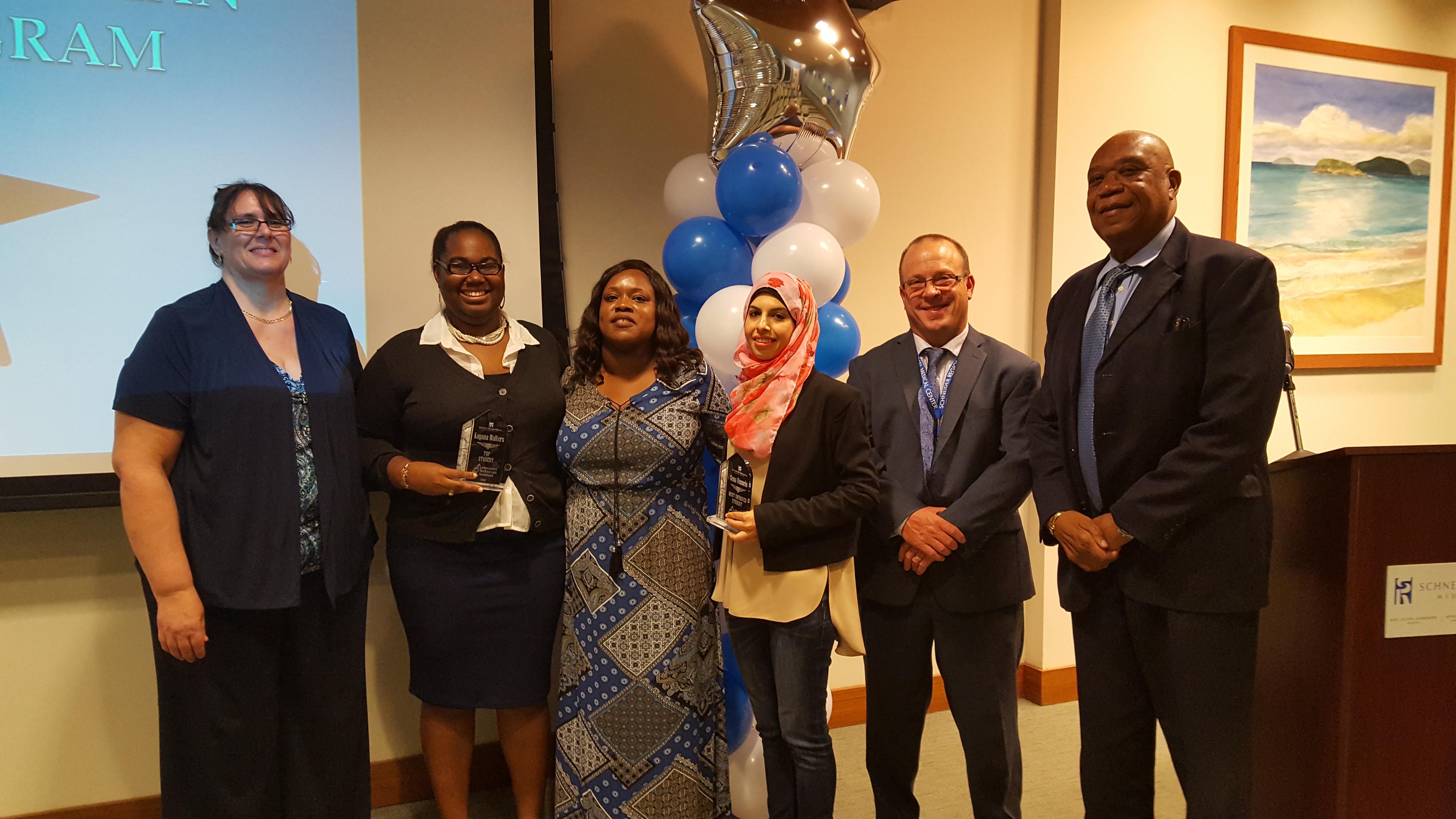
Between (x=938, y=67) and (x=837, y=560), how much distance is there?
223cm

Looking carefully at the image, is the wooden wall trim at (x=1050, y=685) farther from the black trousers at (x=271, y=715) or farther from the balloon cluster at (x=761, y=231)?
the black trousers at (x=271, y=715)

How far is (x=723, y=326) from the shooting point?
7.48ft

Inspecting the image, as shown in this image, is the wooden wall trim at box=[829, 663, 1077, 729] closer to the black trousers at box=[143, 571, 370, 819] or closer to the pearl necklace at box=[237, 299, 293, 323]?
the black trousers at box=[143, 571, 370, 819]

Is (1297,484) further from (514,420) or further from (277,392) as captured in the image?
(277,392)

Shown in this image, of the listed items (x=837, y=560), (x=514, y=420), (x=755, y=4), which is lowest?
(x=837, y=560)

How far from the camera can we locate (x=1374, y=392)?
156 inches

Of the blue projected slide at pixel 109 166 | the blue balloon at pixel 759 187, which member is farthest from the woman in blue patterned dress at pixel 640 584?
the blue projected slide at pixel 109 166

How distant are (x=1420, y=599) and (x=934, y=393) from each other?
1057 mm

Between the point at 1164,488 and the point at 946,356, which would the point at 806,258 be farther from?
the point at 1164,488

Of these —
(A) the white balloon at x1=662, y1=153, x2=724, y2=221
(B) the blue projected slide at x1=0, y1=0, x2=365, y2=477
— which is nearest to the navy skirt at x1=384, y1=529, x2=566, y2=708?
(B) the blue projected slide at x1=0, y1=0, x2=365, y2=477

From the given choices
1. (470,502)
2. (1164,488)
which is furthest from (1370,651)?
(470,502)

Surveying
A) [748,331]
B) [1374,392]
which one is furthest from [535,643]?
[1374,392]

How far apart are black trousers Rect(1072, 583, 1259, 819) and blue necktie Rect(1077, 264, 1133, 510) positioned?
0.76 feet

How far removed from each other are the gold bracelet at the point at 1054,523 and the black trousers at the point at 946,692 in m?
0.28
